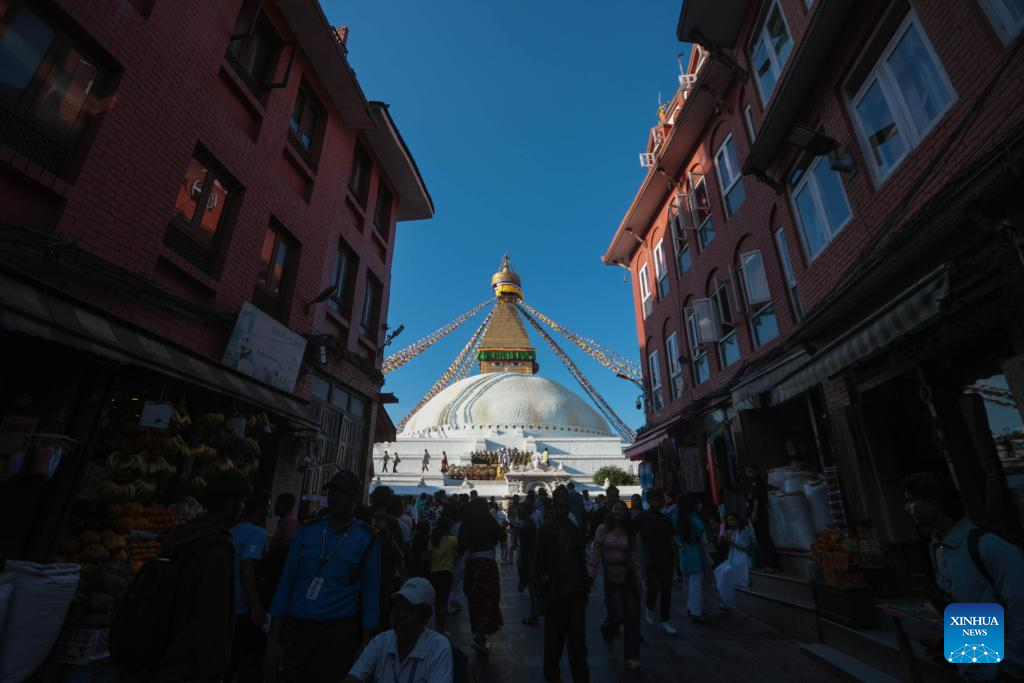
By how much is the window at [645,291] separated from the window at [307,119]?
11787mm

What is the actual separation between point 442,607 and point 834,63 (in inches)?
368

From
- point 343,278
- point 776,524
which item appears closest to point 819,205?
point 776,524

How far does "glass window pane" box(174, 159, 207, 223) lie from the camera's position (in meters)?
7.10

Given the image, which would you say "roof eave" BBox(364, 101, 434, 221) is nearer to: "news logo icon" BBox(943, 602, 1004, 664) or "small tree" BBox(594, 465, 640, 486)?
"news logo icon" BBox(943, 602, 1004, 664)

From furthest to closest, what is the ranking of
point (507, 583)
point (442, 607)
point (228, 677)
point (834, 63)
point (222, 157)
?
point (507, 583) → point (222, 157) → point (834, 63) → point (442, 607) → point (228, 677)

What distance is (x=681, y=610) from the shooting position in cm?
791

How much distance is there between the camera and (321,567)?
3.17m

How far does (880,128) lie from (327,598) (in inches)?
321

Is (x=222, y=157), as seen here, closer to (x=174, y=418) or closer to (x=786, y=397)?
(x=174, y=418)

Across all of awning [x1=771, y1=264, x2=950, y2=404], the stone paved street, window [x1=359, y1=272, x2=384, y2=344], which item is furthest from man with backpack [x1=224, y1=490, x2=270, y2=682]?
window [x1=359, y1=272, x2=384, y2=344]

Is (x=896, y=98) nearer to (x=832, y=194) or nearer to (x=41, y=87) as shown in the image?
(x=832, y=194)

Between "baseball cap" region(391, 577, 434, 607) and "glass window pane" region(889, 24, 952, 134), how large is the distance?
6.90 metres

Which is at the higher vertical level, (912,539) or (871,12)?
(871,12)

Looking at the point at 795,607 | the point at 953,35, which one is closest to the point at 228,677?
the point at 795,607
